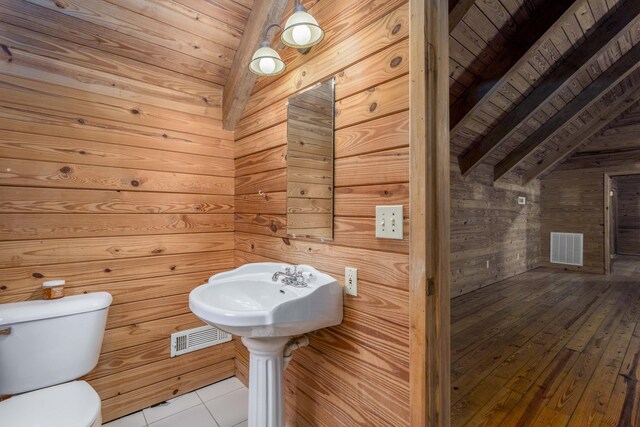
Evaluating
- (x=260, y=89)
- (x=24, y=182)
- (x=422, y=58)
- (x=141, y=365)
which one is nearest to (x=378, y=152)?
(x=422, y=58)

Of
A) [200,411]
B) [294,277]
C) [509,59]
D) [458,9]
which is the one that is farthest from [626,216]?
[200,411]

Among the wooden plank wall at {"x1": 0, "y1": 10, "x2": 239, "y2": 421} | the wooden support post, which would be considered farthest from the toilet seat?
the wooden support post

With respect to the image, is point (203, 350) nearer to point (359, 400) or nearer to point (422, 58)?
point (359, 400)

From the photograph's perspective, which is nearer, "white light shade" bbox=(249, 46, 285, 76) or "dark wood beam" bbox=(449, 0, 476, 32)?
"white light shade" bbox=(249, 46, 285, 76)

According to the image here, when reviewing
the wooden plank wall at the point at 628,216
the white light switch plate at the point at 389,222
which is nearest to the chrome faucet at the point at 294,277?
the white light switch plate at the point at 389,222

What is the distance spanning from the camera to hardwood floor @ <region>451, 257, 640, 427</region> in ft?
5.85

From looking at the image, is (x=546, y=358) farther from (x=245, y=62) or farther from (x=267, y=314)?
(x=245, y=62)

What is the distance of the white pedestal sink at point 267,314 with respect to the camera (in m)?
1.07

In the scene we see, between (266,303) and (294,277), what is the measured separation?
0.20 metres

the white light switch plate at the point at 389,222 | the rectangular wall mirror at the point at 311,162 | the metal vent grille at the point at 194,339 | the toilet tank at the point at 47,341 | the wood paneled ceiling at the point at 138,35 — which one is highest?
the wood paneled ceiling at the point at 138,35

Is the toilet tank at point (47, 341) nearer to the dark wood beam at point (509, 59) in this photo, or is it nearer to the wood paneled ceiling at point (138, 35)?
the wood paneled ceiling at point (138, 35)

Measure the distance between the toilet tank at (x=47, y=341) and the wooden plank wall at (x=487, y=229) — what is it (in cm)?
378

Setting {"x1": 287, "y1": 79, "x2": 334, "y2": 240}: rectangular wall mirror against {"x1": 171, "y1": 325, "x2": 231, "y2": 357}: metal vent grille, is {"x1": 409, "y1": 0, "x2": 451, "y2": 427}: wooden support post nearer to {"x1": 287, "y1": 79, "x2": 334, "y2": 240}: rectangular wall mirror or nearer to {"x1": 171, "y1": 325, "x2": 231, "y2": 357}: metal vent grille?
{"x1": 287, "y1": 79, "x2": 334, "y2": 240}: rectangular wall mirror

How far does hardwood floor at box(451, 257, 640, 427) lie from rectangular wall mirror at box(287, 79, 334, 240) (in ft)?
4.76
